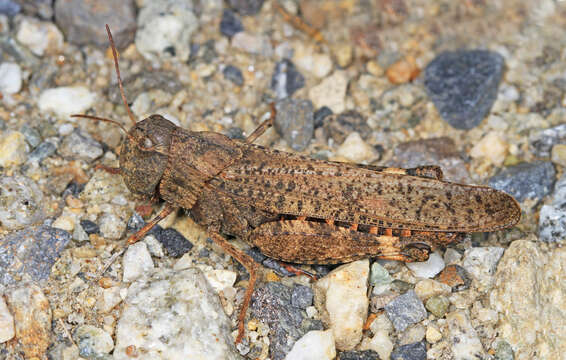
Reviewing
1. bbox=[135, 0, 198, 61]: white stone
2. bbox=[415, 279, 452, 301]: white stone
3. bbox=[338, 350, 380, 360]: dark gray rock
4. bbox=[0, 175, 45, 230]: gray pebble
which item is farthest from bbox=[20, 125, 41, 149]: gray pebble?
bbox=[415, 279, 452, 301]: white stone

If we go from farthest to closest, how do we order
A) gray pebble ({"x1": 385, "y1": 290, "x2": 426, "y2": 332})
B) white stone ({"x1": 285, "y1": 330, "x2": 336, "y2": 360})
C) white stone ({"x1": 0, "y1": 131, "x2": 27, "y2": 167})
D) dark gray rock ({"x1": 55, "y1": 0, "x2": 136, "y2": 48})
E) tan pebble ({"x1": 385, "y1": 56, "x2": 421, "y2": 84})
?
tan pebble ({"x1": 385, "y1": 56, "x2": 421, "y2": 84}), dark gray rock ({"x1": 55, "y1": 0, "x2": 136, "y2": 48}), white stone ({"x1": 0, "y1": 131, "x2": 27, "y2": 167}), gray pebble ({"x1": 385, "y1": 290, "x2": 426, "y2": 332}), white stone ({"x1": 285, "y1": 330, "x2": 336, "y2": 360})

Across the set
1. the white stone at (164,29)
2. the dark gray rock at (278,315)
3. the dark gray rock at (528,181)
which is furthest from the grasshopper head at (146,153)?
the dark gray rock at (528,181)

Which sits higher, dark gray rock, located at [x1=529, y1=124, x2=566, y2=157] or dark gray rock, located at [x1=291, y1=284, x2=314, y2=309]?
dark gray rock, located at [x1=529, y1=124, x2=566, y2=157]

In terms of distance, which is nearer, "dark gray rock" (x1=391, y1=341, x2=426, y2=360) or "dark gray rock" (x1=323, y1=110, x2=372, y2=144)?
"dark gray rock" (x1=391, y1=341, x2=426, y2=360)

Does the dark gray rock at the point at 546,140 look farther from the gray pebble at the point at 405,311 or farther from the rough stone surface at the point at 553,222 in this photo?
the gray pebble at the point at 405,311

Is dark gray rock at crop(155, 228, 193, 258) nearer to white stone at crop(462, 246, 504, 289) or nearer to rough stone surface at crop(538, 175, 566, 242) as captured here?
white stone at crop(462, 246, 504, 289)

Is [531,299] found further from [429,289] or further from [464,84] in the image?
[464,84]

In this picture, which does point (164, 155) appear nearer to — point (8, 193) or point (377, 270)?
point (8, 193)
